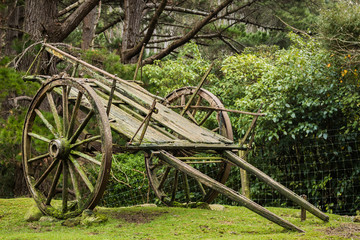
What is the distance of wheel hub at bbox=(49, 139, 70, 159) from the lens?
17.1 feet

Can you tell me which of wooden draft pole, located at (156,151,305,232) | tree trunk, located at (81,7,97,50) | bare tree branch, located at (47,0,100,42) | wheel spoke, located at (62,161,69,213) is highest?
tree trunk, located at (81,7,97,50)

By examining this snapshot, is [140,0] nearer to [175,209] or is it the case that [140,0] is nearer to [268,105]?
[268,105]

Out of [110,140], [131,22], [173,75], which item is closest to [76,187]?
[110,140]

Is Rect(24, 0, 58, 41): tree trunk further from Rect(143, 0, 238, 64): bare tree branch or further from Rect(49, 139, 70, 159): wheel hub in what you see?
Rect(49, 139, 70, 159): wheel hub

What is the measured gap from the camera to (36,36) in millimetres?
8086

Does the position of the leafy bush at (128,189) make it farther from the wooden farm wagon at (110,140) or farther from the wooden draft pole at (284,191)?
the wooden draft pole at (284,191)

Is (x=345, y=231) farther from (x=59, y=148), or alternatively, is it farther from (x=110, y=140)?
(x=59, y=148)

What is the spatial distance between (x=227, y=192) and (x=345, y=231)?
1188mm

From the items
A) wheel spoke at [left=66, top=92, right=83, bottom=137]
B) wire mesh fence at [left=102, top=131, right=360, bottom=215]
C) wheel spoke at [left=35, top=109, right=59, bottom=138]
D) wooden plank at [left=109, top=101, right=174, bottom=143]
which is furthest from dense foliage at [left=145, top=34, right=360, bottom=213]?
wheel spoke at [left=35, top=109, right=59, bottom=138]

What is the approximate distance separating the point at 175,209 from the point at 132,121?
1486mm

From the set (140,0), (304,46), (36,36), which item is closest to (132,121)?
(36,36)

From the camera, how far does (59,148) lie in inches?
204

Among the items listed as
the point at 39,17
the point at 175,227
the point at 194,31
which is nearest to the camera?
the point at 175,227

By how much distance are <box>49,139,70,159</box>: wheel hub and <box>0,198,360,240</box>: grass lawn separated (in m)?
0.82
